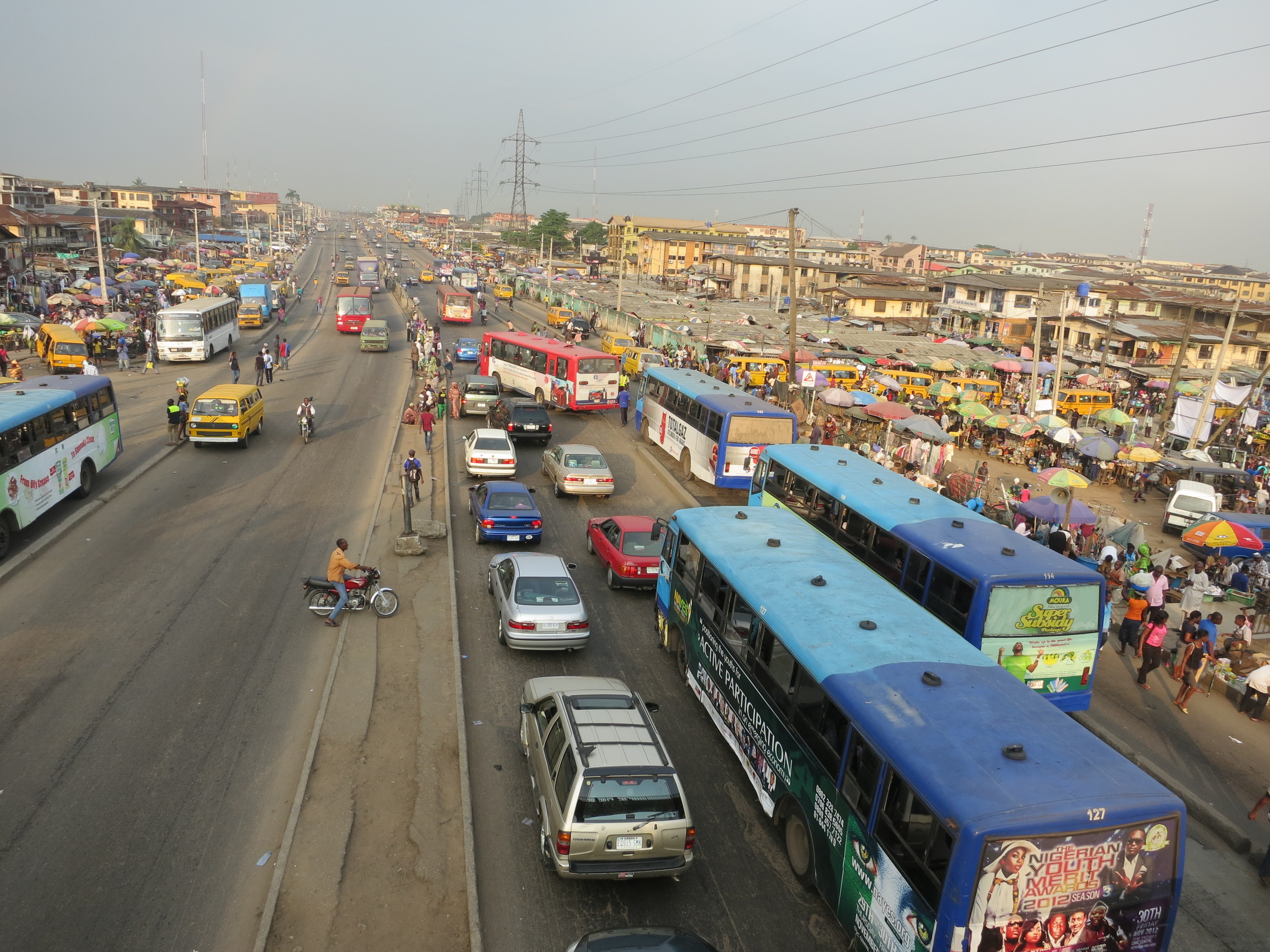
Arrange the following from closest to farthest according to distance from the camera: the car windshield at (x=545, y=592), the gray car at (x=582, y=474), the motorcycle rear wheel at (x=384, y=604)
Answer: the car windshield at (x=545, y=592), the motorcycle rear wheel at (x=384, y=604), the gray car at (x=582, y=474)

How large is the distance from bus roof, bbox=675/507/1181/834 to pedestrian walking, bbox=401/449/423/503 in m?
10.6

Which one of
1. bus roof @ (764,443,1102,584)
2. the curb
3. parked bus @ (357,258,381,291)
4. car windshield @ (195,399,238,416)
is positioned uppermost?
parked bus @ (357,258,381,291)

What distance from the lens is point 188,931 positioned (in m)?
7.57

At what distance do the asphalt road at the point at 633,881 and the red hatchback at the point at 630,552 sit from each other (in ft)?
1.32

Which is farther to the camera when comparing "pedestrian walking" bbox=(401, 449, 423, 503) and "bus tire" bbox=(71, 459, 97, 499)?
"pedestrian walking" bbox=(401, 449, 423, 503)

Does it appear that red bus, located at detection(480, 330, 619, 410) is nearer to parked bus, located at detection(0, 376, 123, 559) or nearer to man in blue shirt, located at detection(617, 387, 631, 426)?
man in blue shirt, located at detection(617, 387, 631, 426)

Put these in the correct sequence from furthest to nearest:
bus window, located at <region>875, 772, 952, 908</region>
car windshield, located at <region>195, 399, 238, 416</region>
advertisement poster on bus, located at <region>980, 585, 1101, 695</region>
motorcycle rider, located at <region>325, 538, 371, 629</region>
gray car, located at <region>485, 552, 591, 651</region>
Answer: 1. car windshield, located at <region>195, 399, 238, 416</region>
2. motorcycle rider, located at <region>325, 538, 371, 629</region>
3. gray car, located at <region>485, 552, 591, 651</region>
4. advertisement poster on bus, located at <region>980, 585, 1101, 695</region>
5. bus window, located at <region>875, 772, 952, 908</region>

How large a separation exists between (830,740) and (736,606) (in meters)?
3.14

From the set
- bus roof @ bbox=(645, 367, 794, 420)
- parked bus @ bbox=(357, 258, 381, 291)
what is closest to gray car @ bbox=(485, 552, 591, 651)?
bus roof @ bbox=(645, 367, 794, 420)

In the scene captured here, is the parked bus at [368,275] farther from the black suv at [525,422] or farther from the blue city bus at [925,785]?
the blue city bus at [925,785]

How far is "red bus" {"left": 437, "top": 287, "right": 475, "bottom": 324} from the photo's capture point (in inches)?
2351

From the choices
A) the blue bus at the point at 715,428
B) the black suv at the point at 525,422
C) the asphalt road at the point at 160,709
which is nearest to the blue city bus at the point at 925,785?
the asphalt road at the point at 160,709

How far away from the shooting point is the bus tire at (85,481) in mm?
19297

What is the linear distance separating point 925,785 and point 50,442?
19.1m
